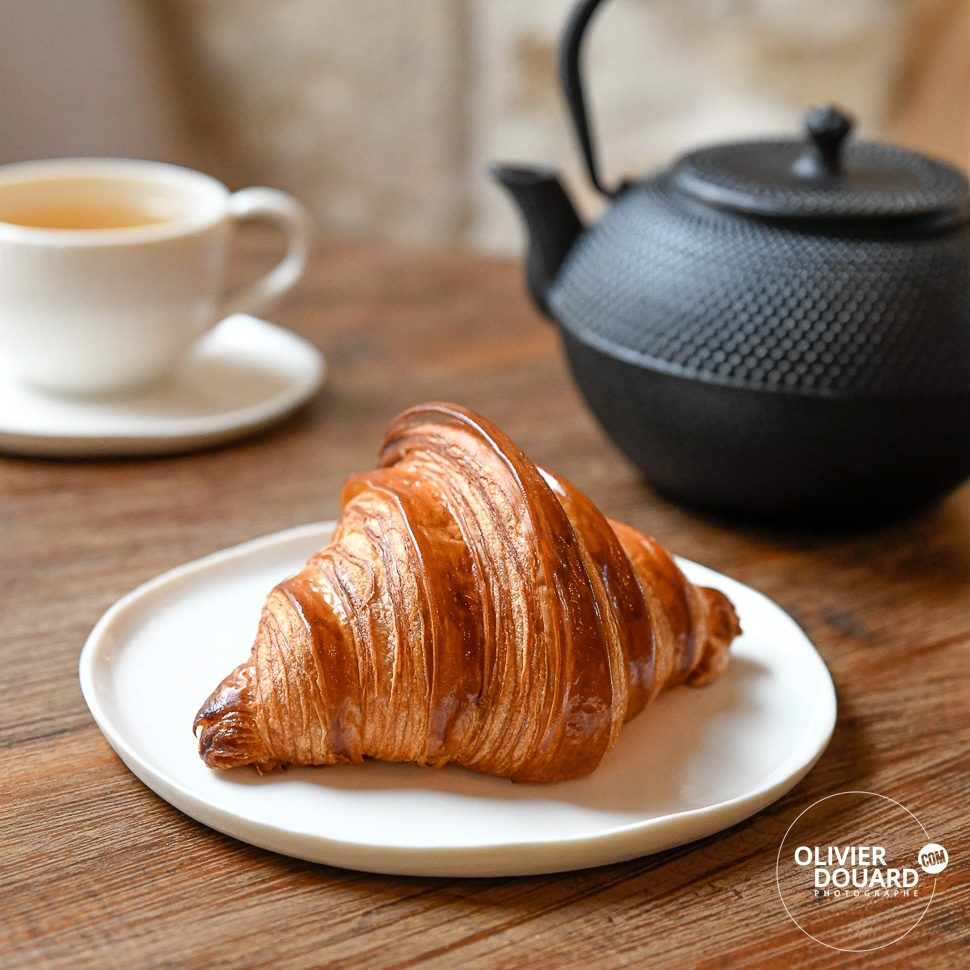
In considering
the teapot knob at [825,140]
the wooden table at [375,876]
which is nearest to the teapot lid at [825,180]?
the teapot knob at [825,140]

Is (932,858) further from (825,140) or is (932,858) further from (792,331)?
(825,140)

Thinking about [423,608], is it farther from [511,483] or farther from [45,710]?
[45,710]

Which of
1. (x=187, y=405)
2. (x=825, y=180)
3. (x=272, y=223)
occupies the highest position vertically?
(x=825, y=180)

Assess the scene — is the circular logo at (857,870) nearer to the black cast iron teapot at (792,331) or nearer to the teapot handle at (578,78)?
the black cast iron teapot at (792,331)

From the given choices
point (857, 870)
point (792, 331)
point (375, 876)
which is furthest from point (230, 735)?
point (792, 331)

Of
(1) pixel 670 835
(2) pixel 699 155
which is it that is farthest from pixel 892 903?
(2) pixel 699 155

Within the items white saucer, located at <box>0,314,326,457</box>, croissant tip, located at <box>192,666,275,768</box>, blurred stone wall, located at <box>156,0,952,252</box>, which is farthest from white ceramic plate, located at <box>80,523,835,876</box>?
blurred stone wall, located at <box>156,0,952,252</box>
